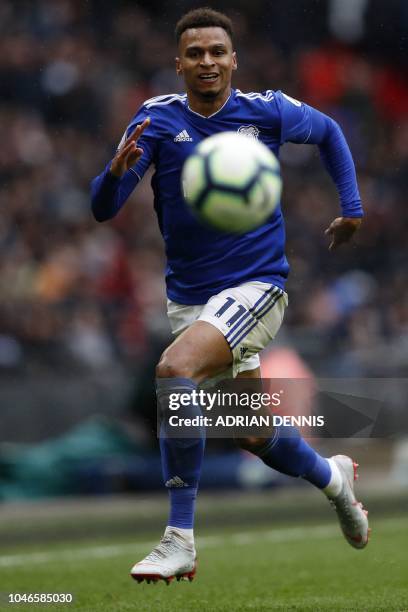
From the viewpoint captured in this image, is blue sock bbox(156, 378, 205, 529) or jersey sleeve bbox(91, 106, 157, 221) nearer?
blue sock bbox(156, 378, 205, 529)

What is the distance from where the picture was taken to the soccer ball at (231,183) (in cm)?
565

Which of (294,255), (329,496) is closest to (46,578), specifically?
(329,496)

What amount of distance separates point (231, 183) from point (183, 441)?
1164mm

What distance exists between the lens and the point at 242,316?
596 cm

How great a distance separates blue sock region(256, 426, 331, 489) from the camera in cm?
648

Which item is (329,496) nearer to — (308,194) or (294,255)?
(294,255)

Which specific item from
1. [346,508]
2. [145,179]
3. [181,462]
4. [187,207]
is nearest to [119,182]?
[187,207]

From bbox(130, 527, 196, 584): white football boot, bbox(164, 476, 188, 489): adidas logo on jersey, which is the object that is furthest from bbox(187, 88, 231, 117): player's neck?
bbox(130, 527, 196, 584): white football boot

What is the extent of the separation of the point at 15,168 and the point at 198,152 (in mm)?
8057

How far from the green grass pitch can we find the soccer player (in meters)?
0.56

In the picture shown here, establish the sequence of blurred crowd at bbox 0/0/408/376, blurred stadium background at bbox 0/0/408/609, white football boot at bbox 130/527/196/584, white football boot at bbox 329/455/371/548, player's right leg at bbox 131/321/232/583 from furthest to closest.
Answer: blurred crowd at bbox 0/0/408/376, blurred stadium background at bbox 0/0/408/609, white football boot at bbox 329/455/371/548, player's right leg at bbox 131/321/232/583, white football boot at bbox 130/527/196/584

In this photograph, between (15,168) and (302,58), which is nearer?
(15,168)

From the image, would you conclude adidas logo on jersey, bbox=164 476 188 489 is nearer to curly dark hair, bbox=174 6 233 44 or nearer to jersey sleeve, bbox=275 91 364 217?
jersey sleeve, bbox=275 91 364 217

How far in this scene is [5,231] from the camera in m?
12.5
